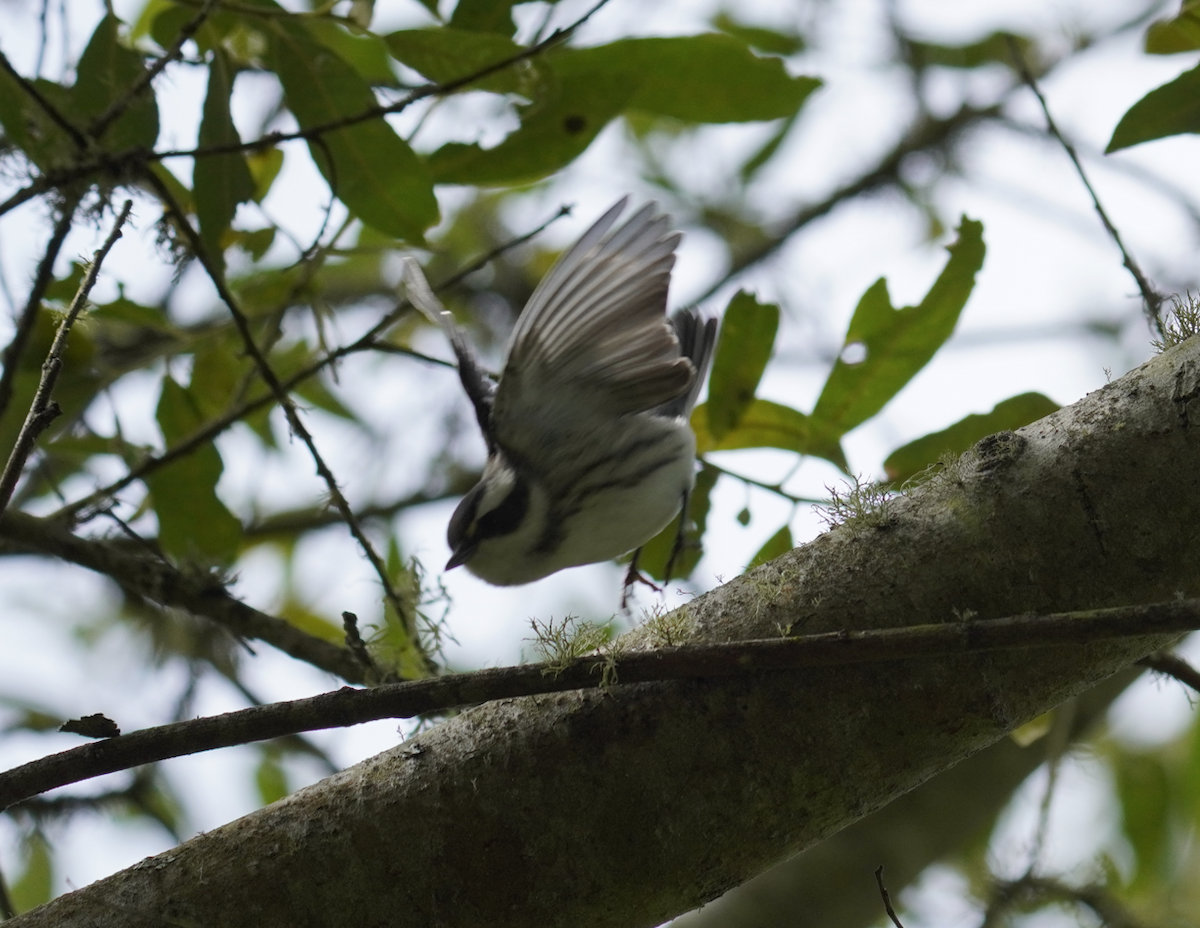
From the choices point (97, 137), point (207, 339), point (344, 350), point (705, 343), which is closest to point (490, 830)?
point (344, 350)

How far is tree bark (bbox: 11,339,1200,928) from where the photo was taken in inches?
52.2

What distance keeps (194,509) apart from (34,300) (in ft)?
2.34

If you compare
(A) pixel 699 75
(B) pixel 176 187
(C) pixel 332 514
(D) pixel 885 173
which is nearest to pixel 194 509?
(B) pixel 176 187

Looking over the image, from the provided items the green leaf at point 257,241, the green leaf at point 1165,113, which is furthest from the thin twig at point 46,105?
the green leaf at point 1165,113

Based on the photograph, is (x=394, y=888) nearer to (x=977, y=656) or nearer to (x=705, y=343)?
(x=977, y=656)

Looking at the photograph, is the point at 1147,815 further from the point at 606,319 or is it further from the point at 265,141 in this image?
the point at 265,141

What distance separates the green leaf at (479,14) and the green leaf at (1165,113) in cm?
124

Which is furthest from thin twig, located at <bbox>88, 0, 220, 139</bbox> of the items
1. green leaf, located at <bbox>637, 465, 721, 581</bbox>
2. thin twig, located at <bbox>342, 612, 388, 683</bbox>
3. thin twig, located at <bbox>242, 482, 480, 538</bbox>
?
thin twig, located at <bbox>242, 482, 480, 538</bbox>

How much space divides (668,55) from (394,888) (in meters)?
1.80

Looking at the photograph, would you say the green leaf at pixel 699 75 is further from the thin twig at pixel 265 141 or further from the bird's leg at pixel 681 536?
the bird's leg at pixel 681 536

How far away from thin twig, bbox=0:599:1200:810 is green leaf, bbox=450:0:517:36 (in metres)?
1.54

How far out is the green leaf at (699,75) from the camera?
7.90 feet

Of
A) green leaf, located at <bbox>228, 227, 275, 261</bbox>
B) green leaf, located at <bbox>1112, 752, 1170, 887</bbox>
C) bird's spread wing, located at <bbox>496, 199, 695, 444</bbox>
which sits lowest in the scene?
green leaf, located at <bbox>1112, 752, 1170, 887</bbox>

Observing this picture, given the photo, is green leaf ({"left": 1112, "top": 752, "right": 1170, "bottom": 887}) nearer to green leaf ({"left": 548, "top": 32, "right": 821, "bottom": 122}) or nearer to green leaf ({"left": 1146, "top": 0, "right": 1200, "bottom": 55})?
green leaf ({"left": 1146, "top": 0, "right": 1200, "bottom": 55})
